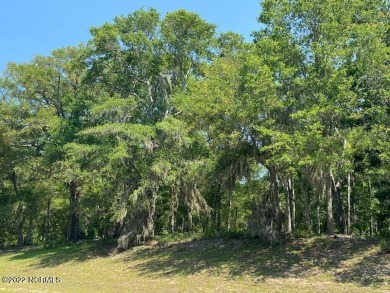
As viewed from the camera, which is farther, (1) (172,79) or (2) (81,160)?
(1) (172,79)

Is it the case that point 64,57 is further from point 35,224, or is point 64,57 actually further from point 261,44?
point 35,224

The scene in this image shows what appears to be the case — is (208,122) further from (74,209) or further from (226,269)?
(74,209)

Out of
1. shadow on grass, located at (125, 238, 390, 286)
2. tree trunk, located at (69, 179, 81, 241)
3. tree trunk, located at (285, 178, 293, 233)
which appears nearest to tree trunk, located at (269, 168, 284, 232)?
tree trunk, located at (285, 178, 293, 233)

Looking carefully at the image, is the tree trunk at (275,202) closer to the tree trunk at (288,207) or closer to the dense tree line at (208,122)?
the dense tree line at (208,122)

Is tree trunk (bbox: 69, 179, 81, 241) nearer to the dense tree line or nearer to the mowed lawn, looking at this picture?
the dense tree line

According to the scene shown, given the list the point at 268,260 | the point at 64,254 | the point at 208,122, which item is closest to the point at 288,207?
the point at 268,260

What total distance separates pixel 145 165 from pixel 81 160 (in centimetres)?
411

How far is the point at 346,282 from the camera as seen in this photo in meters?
11.4

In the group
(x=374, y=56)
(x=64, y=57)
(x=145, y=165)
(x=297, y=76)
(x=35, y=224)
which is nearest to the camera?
(x=374, y=56)

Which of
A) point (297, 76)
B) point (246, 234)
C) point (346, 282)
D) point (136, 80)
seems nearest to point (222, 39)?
point (136, 80)

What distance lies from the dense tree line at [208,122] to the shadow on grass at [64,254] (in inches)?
62.8

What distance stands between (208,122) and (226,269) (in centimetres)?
619

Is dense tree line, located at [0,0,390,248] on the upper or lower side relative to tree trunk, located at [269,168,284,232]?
upper

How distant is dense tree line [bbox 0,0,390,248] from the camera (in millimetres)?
14023
